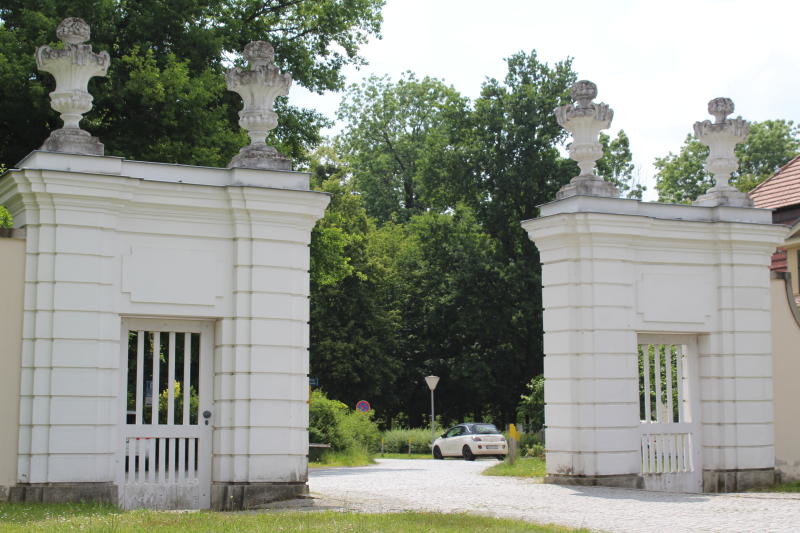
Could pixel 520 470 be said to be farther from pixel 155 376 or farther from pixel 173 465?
pixel 155 376

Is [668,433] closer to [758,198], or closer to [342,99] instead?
[758,198]

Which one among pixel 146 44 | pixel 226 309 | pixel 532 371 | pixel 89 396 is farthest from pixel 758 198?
pixel 532 371

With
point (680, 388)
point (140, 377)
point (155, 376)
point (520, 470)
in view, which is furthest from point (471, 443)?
point (140, 377)

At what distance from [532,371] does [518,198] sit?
702 centimetres

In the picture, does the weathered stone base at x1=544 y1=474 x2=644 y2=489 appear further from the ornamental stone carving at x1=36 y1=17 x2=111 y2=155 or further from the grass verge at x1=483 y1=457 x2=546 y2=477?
the ornamental stone carving at x1=36 y1=17 x2=111 y2=155

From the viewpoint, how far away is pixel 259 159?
1539cm

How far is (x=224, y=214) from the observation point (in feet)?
50.0

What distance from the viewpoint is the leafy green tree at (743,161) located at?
5516 centimetres

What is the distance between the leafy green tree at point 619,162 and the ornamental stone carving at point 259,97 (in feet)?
105

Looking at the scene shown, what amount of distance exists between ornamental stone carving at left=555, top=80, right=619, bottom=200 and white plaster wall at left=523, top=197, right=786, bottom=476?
238 millimetres

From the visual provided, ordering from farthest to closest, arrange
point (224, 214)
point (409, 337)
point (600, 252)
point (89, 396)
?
point (409, 337)
point (600, 252)
point (224, 214)
point (89, 396)

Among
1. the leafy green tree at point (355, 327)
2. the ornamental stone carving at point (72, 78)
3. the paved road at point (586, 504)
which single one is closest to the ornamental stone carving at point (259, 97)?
the ornamental stone carving at point (72, 78)

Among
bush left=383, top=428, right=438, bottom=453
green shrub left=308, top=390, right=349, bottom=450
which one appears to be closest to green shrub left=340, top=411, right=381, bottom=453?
green shrub left=308, top=390, right=349, bottom=450

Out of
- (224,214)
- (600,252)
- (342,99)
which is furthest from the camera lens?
(342,99)
